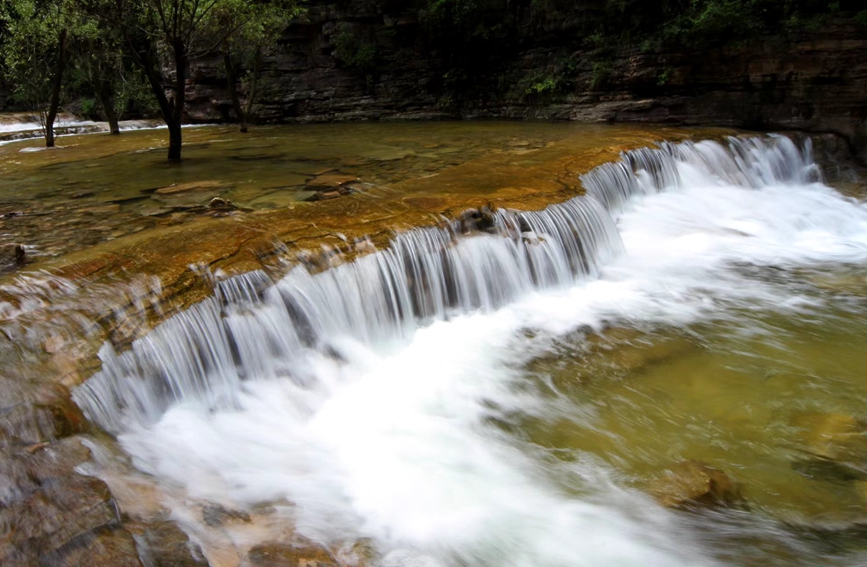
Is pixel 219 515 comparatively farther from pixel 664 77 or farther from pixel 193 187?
pixel 664 77

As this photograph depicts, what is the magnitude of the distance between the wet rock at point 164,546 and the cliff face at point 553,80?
1453cm

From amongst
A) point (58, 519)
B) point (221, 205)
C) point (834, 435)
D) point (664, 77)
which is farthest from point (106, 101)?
point (834, 435)

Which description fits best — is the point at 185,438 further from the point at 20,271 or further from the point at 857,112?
the point at 857,112

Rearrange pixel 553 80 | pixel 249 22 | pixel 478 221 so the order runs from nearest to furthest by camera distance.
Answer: pixel 478 221 → pixel 249 22 → pixel 553 80

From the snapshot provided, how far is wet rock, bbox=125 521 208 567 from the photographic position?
97.7 inches

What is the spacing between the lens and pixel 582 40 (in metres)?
17.7

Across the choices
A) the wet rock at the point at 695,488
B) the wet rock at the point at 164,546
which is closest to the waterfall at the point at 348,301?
the wet rock at the point at 164,546

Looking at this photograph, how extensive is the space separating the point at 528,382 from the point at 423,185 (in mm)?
3640

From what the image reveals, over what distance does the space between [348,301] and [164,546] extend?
3.15 m

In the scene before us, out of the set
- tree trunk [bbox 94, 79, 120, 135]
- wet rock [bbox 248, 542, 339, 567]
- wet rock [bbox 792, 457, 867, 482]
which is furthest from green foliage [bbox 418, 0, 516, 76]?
wet rock [bbox 248, 542, 339, 567]

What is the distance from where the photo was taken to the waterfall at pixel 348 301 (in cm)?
421

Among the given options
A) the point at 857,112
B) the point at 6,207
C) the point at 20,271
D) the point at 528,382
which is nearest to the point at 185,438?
the point at 20,271

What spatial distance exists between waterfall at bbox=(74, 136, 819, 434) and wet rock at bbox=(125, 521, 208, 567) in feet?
4.22

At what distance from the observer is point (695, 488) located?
3660mm
